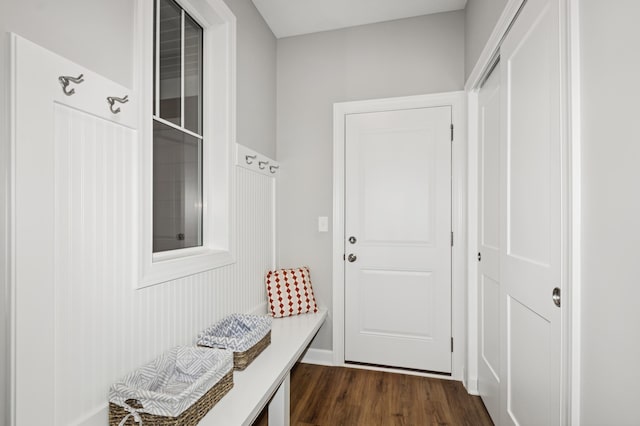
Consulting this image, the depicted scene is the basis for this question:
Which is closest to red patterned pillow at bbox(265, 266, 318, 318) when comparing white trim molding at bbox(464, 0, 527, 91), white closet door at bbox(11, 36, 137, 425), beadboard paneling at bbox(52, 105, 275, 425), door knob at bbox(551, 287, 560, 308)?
beadboard paneling at bbox(52, 105, 275, 425)

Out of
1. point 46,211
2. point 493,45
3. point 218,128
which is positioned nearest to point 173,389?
point 46,211

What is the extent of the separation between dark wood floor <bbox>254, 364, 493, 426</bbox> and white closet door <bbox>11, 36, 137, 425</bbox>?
1.25 m

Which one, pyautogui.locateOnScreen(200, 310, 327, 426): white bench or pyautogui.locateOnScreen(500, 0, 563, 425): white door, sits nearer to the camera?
pyautogui.locateOnScreen(500, 0, 563, 425): white door

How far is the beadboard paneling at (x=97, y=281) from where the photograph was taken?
1018 mm

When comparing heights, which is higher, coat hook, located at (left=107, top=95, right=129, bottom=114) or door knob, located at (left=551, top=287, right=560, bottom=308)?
coat hook, located at (left=107, top=95, right=129, bottom=114)

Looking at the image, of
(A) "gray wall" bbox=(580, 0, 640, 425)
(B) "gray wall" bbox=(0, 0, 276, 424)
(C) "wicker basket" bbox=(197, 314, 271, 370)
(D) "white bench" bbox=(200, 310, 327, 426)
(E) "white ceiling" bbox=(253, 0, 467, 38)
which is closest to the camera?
(A) "gray wall" bbox=(580, 0, 640, 425)

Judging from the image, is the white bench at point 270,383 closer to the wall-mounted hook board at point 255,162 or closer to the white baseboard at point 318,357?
the white baseboard at point 318,357

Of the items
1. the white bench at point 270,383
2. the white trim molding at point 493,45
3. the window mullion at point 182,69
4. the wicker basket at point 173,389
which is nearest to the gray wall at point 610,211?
the white trim molding at point 493,45

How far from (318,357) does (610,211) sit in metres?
2.29

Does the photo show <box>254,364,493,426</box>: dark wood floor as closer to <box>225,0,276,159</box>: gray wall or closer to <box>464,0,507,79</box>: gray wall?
<box>225,0,276,159</box>: gray wall

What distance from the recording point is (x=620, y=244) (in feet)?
2.57

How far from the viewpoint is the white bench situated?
122cm

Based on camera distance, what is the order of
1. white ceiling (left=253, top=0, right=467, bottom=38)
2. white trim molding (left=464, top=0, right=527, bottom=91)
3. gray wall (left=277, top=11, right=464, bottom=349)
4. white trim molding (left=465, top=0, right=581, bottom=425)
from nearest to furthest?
white trim molding (left=465, top=0, right=581, bottom=425), white trim molding (left=464, top=0, right=527, bottom=91), white ceiling (left=253, top=0, right=467, bottom=38), gray wall (left=277, top=11, right=464, bottom=349)

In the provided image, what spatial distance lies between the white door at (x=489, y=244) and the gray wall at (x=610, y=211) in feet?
2.83
